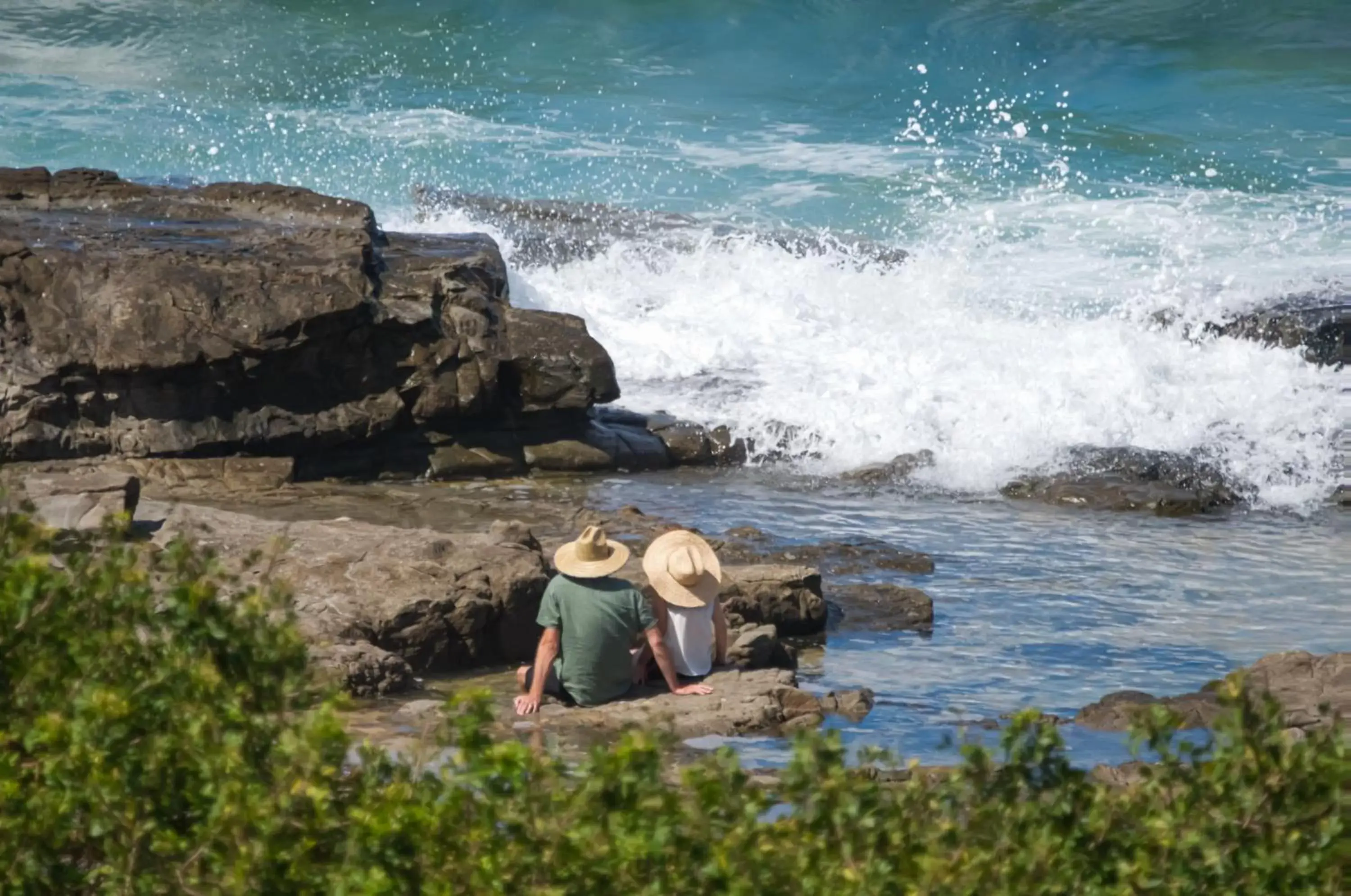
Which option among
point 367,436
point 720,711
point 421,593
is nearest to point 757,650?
point 720,711

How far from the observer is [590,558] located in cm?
775

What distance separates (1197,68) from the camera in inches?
1101

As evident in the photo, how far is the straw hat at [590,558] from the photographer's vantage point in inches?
304

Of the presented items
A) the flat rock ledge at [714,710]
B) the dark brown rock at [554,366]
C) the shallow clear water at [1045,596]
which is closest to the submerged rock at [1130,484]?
the shallow clear water at [1045,596]

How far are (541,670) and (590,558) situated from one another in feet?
1.65

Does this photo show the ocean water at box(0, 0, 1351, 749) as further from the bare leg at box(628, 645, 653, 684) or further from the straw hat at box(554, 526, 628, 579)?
the straw hat at box(554, 526, 628, 579)

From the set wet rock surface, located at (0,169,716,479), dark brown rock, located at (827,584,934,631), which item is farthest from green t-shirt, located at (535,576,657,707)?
wet rock surface, located at (0,169,716,479)

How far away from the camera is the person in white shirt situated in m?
7.90

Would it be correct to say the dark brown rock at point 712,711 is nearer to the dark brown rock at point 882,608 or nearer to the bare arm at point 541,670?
the bare arm at point 541,670

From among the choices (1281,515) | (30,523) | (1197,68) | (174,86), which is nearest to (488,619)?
(30,523)

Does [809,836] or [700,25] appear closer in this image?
[809,836]

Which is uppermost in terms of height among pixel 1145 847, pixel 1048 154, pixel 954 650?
pixel 1048 154

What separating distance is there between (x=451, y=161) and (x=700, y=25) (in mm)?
6420

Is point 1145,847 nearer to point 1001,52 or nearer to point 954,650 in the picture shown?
point 954,650
